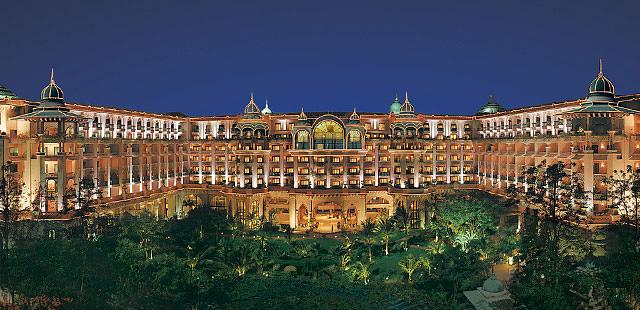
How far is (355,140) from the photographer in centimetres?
8475

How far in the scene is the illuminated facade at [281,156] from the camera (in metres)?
62.1

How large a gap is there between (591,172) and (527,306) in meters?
29.1

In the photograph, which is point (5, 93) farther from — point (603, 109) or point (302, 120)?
point (603, 109)

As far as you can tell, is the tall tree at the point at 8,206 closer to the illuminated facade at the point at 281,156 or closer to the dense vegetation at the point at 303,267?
the dense vegetation at the point at 303,267

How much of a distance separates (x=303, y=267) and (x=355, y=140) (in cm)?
3162

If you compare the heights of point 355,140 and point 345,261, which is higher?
point 355,140

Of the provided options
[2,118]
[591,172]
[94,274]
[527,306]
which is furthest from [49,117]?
[591,172]

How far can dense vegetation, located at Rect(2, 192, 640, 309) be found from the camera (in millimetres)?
42072

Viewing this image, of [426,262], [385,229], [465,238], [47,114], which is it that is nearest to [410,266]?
[426,262]

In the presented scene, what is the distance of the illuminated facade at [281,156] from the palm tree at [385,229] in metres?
6.19

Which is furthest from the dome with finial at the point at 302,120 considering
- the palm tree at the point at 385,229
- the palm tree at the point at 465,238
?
the palm tree at the point at 465,238

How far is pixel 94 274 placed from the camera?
4825cm

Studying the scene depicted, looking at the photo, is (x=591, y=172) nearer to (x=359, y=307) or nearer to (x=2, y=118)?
(x=359, y=307)

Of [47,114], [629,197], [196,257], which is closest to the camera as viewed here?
[629,197]
